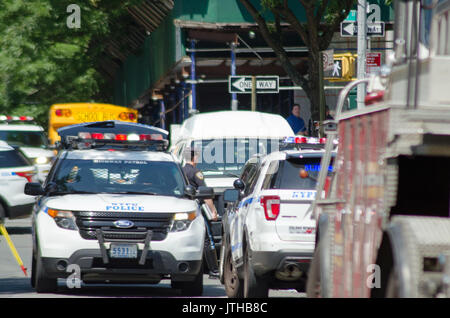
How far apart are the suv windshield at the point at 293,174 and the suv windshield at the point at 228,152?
7211mm

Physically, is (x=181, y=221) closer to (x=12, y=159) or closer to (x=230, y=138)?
(x=230, y=138)

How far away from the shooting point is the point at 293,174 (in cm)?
1223

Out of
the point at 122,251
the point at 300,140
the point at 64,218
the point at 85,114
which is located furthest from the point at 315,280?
the point at 85,114

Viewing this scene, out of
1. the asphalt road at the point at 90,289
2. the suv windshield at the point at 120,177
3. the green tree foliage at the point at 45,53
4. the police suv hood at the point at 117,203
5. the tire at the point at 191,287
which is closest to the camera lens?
the police suv hood at the point at 117,203

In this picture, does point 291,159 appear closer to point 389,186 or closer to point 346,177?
point 346,177

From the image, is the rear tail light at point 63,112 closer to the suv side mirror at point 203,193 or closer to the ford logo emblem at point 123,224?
the suv side mirror at point 203,193

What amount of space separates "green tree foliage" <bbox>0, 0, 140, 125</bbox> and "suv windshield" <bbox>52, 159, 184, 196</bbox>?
26571mm

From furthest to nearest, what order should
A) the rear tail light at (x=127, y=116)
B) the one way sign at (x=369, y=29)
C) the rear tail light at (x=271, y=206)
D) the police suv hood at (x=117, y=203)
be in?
1. the rear tail light at (x=127, y=116)
2. the one way sign at (x=369, y=29)
3. the police suv hood at (x=117, y=203)
4. the rear tail light at (x=271, y=206)

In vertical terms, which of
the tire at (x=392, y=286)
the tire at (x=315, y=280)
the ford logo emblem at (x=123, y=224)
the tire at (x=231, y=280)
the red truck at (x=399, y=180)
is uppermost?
the red truck at (x=399, y=180)

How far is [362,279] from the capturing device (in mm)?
7285

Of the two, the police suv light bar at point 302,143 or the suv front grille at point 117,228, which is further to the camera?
the police suv light bar at point 302,143

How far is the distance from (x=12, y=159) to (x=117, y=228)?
10658 millimetres

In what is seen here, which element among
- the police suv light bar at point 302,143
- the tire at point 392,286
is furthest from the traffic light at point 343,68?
the tire at point 392,286

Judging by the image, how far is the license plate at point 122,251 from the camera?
13102 millimetres
